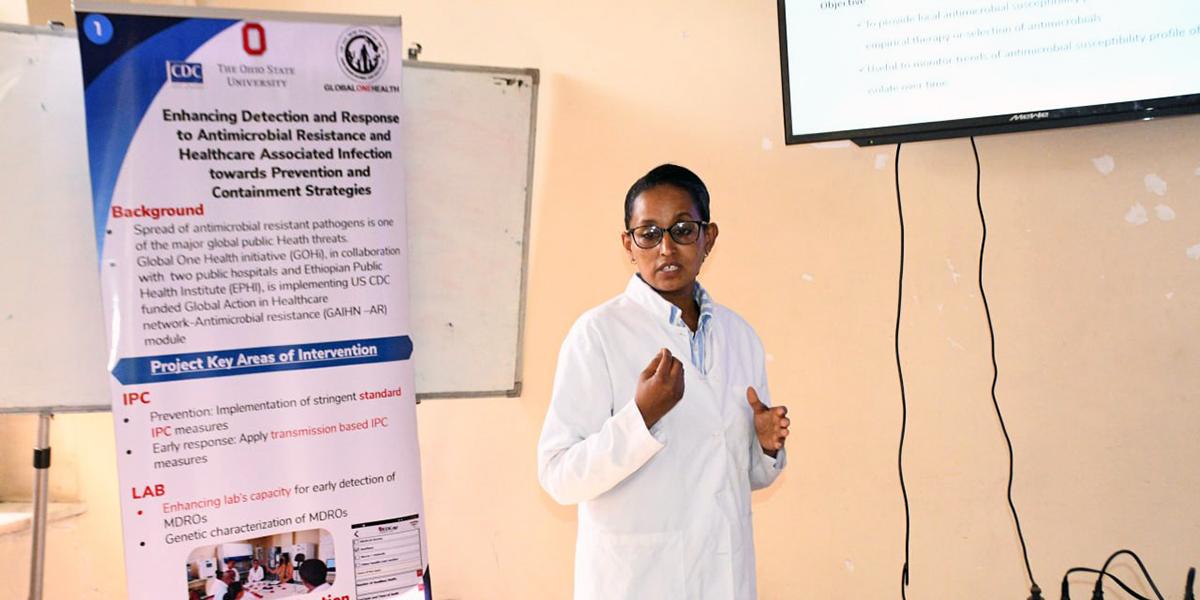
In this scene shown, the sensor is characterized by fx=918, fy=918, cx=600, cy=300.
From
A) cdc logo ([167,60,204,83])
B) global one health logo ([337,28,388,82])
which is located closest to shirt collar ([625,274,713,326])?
global one health logo ([337,28,388,82])

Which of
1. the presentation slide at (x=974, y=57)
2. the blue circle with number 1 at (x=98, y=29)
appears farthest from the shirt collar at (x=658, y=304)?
the blue circle with number 1 at (x=98, y=29)

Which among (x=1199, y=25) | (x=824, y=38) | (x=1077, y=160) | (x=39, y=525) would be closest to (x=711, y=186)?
(x=824, y=38)

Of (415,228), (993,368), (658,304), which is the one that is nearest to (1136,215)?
(993,368)

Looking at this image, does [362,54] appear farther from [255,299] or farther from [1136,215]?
[1136,215]

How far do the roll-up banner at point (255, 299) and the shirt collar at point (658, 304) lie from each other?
495 millimetres

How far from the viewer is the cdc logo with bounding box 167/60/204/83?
171 centimetres

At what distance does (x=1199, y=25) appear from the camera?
1990 mm

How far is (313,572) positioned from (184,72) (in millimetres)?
993

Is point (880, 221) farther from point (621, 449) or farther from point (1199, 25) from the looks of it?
point (621, 449)

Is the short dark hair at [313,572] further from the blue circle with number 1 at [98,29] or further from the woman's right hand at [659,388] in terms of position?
the blue circle with number 1 at [98,29]

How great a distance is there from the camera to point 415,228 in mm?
2002

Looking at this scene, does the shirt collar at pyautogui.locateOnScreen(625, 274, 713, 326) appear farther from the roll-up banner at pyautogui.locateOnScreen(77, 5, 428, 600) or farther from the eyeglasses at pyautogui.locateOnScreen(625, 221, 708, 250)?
the roll-up banner at pyautogui.locateOnScreen(77, 5, 428, 600)

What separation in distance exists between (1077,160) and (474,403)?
1.93 metres

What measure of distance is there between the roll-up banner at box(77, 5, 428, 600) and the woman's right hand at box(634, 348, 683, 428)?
586mm
